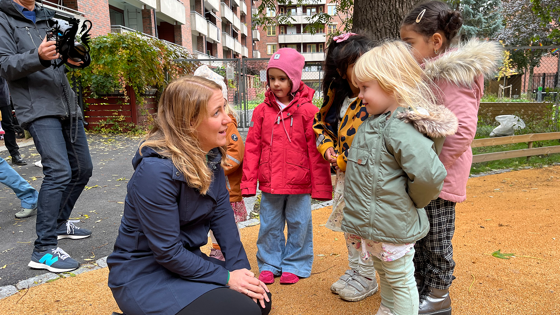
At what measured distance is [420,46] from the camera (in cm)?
215

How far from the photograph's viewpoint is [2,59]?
267cm

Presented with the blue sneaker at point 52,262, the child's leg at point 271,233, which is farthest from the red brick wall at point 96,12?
the child's leg at point 271,233

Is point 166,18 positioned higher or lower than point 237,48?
lower

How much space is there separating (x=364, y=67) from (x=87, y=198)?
4237mm

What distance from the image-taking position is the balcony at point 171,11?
20.0 m

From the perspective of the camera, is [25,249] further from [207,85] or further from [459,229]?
[459,229]

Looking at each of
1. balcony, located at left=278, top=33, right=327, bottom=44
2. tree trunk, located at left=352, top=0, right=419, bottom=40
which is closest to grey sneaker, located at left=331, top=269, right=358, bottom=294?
tree trunk, located at left=352, top=0, right=419, bottom=40

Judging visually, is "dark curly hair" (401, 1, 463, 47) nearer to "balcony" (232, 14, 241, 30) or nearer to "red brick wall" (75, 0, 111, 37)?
"red brick wall" (75, 0, 111, 37)

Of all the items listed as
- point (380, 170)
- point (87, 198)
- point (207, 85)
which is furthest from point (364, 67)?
point (87, 198)

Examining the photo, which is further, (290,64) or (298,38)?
(298,38)

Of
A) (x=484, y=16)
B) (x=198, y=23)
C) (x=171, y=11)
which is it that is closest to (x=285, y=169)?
(x=171, y=11)

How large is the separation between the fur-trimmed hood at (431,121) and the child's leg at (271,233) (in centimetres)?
128

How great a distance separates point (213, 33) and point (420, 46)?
30868 millimetres

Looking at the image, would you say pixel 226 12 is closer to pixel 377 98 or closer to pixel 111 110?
pixel 111 110
